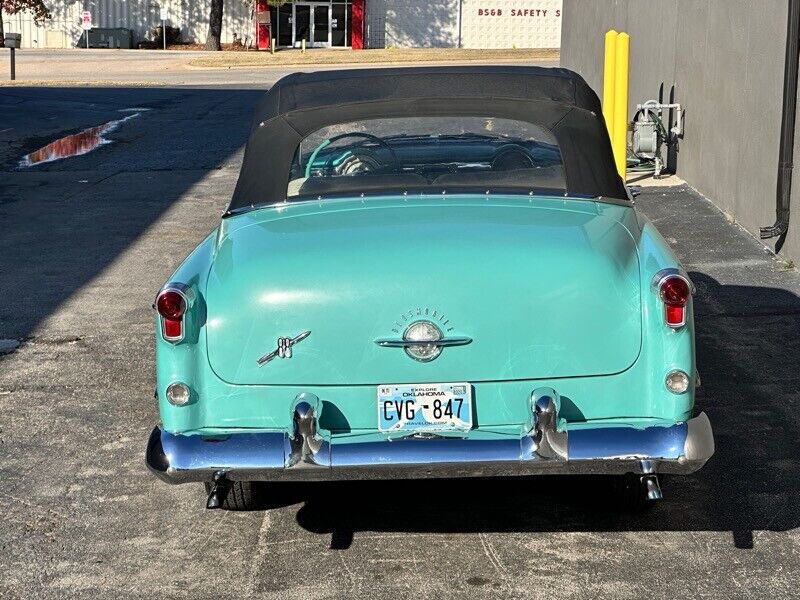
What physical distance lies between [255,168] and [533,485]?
176 cm

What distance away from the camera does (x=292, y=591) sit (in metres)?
4.45

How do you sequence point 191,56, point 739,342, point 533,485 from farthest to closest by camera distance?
1. point 191,56
2. point 739,342
3. point 533,485

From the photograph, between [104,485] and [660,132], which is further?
[660,132]

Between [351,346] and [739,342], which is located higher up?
[351,346]

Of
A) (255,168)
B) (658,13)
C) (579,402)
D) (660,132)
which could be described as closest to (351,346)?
(579,402)

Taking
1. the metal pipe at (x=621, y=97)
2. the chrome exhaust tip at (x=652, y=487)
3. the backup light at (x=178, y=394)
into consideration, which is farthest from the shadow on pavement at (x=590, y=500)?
the metal pipe at (x=621, y=97)

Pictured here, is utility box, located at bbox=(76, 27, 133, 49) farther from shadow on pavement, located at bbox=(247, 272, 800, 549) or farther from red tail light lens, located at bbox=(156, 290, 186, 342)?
red tail light lens, located at bbox=(156, 290, 186, 342)

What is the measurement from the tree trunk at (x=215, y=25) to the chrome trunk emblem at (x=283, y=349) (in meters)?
52.2

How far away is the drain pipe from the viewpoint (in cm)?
966

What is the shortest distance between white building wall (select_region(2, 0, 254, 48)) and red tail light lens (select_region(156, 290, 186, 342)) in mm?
54538

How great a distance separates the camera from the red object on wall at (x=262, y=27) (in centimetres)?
5569

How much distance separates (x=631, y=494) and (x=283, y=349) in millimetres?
1495

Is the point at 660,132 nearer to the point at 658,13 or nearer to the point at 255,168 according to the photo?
the point at 658,13

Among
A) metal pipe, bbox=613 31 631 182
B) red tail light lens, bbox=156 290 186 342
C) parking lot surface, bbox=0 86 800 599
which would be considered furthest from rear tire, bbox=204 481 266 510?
metal pipe, bbox=613 31 631 182
